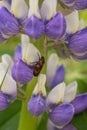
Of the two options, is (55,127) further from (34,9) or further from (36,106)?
(34,9)

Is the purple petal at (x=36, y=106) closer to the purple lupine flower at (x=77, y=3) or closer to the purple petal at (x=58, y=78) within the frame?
the purple petal at (x=58, y=78)

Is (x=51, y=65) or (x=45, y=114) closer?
(x=51, y=65)

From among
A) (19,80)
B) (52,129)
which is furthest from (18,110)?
(19,80)

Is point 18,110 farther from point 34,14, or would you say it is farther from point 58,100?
point 34,14

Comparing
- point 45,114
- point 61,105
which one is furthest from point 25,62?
point 45,114

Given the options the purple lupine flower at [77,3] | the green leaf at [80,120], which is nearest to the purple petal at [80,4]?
the purple lupine flower at [77,3]

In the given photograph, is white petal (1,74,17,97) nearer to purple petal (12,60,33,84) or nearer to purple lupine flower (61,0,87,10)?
purple petal (12,60,33,84)
